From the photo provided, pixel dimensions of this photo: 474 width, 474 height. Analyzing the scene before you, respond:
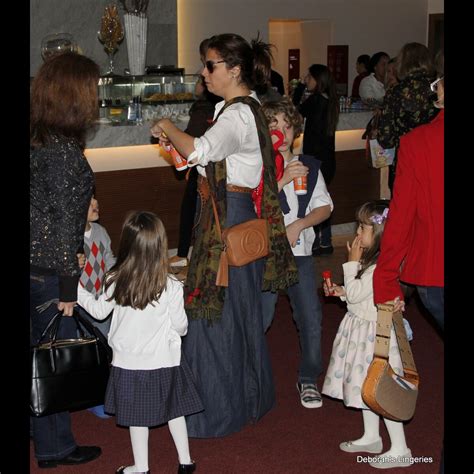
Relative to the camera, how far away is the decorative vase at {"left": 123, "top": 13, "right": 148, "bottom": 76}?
9.36m

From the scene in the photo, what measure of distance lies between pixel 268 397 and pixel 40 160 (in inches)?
63.7

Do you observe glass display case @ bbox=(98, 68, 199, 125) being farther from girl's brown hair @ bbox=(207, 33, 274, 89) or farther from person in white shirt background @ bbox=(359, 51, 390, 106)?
girl's brown hair @ bbox=(207, 33, 274, 89)

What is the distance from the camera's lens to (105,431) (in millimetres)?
4164

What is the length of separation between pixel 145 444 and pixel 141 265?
2.36 feet

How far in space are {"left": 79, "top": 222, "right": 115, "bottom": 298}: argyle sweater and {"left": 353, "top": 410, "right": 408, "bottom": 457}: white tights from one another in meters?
1.36

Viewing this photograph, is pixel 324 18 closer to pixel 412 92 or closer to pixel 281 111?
pixel 412 92

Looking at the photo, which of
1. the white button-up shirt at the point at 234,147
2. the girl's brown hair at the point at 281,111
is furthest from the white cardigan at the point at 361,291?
the girl's brown hair at the point at 281,111

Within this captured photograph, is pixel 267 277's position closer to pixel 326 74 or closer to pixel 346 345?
pixel 346 345

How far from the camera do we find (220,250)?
12.4 ft

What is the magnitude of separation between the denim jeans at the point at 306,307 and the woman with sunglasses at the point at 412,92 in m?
2.31

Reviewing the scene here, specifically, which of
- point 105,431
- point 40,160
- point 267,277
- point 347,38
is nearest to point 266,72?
point 267,277

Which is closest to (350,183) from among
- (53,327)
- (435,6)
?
(53,327)

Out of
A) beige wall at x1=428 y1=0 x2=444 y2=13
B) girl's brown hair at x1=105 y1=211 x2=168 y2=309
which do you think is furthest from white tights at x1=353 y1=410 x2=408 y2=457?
beige wall at x1=428 y1=0 x2=444 y2=13

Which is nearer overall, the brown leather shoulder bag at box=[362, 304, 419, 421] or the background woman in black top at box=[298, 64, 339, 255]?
the brown leather shoulder bag at box=[362, 304, 419, 421]
